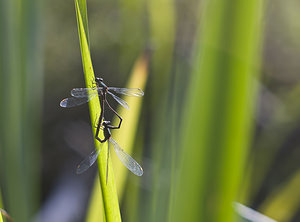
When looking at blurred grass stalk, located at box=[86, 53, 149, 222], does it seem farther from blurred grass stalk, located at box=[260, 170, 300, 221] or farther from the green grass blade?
blurred grass stalk, located at box=[260, 170, 300, 221]

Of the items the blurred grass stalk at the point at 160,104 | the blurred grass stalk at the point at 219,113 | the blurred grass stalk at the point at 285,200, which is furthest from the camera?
the blurred grass stalk at the point at 285,200

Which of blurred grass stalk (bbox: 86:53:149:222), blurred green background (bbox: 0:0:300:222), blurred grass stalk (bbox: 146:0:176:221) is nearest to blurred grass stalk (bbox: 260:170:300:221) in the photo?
blurred green background (bbox: 0:0:300:222)

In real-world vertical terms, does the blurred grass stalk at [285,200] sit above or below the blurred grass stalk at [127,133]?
below

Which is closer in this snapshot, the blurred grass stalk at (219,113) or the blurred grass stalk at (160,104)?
the blurred grass stalk at (219,113)

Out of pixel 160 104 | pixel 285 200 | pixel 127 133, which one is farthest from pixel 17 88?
pixel 285 200

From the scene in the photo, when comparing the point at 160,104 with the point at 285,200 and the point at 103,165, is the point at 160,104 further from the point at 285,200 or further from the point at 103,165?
the point at 103,165

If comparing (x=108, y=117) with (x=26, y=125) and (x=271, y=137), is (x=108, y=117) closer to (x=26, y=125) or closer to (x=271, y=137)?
(x=271, y=137)

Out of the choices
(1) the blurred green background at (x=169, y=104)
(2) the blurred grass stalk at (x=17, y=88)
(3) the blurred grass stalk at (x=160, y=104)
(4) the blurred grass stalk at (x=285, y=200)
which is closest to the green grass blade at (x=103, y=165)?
(1) the blurred green background at (x=169, y=104)

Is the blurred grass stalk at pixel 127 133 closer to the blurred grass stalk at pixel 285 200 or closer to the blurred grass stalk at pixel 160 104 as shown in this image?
the blurred grass stalk at pixel 160 104
